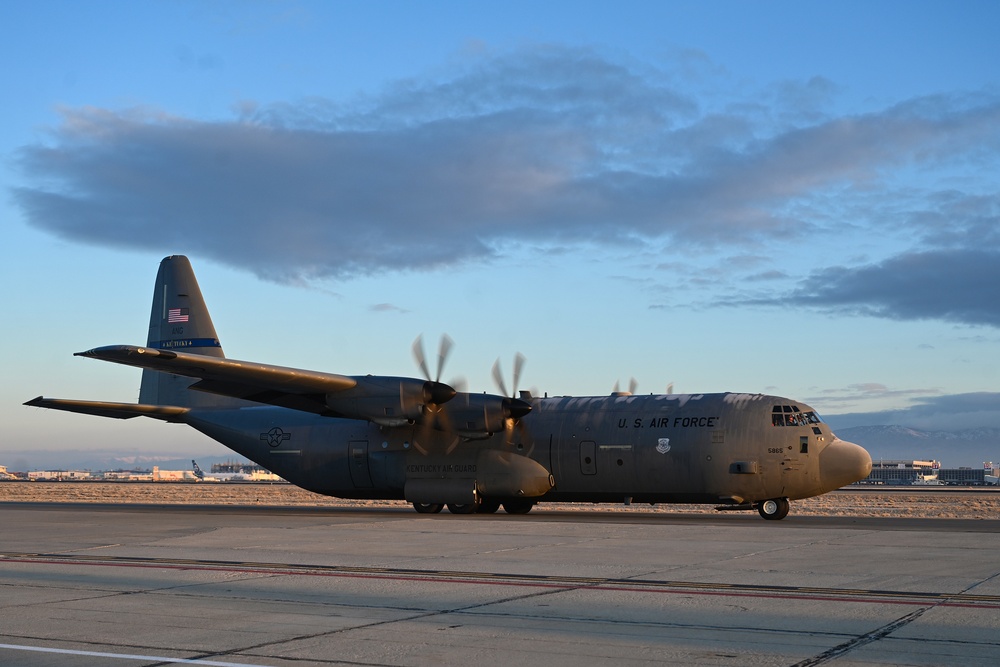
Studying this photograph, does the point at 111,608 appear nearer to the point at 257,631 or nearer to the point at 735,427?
the point at 257,631

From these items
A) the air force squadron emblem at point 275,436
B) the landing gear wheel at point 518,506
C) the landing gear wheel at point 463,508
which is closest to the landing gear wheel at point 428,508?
the landing gear wheel at point 463,508

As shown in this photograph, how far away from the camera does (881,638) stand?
8711 millimetres

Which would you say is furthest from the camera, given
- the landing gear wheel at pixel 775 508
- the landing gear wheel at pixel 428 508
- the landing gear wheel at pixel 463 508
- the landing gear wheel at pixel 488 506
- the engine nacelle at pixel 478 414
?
the landing gear wheel at pixel 428 508

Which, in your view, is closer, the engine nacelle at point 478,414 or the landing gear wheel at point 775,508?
the landing gear wheel at point 775,508

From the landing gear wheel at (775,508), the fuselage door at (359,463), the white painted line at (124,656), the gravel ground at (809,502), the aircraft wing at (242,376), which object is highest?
the aircraft wing at (242,376)

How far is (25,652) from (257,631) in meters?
1.96

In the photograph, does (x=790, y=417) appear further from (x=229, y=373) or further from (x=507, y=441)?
(x=229, y=373)

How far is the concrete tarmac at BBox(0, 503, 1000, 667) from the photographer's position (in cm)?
821

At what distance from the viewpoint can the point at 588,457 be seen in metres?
29.2

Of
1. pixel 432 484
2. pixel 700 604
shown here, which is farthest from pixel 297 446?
pixel 700 604

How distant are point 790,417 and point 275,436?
1722 cm

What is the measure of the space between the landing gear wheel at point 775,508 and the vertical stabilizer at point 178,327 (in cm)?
1959

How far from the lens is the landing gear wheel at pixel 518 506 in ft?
104

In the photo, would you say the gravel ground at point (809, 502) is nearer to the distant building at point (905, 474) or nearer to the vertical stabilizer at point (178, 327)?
the vertical stabilizer at point (178, 327)
